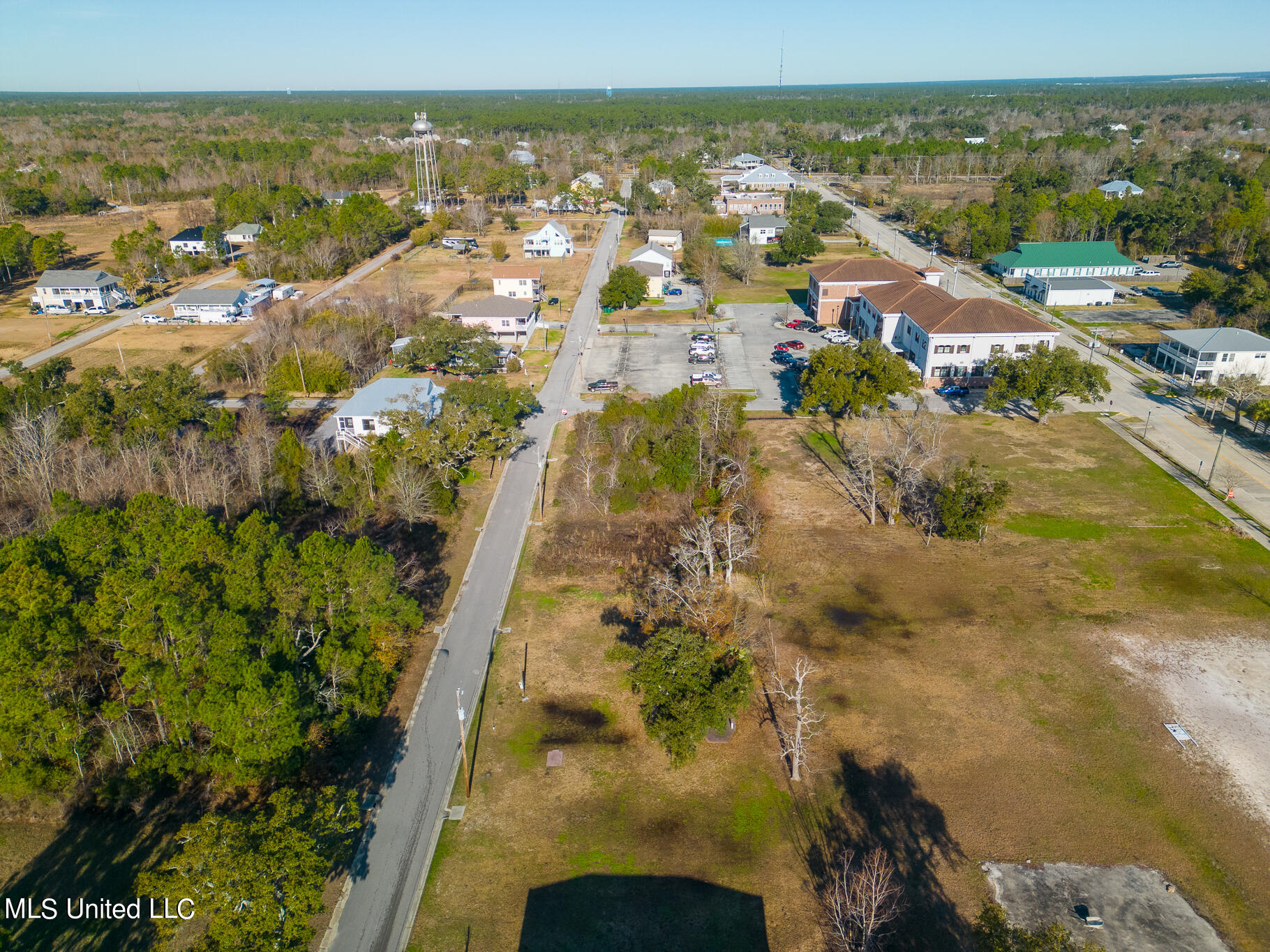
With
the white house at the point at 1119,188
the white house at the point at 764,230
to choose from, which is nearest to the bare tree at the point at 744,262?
the white house at the point at 764,230

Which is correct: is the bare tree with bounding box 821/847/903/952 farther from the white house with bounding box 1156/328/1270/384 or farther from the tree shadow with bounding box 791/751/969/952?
the white house with bounding box 1156/328/1270/384

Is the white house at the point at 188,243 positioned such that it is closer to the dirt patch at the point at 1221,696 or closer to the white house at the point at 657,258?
the white house at the point at 657,258

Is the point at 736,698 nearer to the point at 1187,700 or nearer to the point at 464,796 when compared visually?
the point at 464,796

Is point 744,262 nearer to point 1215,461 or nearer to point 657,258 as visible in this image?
point 657,258

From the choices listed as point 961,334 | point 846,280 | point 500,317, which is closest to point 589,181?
point 500,317

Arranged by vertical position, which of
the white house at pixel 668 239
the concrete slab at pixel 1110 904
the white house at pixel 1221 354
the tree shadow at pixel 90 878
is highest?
the white house at pixel 668 239

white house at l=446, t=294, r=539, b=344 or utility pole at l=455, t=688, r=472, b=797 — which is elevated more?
white house at l=446, t=294, r=539, b=344

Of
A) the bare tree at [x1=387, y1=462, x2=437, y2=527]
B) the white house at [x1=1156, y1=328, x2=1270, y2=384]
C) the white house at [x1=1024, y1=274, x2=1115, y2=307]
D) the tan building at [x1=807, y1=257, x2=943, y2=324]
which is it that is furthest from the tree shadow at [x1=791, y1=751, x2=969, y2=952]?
the white house at [x1=1024, y1=274, x2=1115, y2=307]
